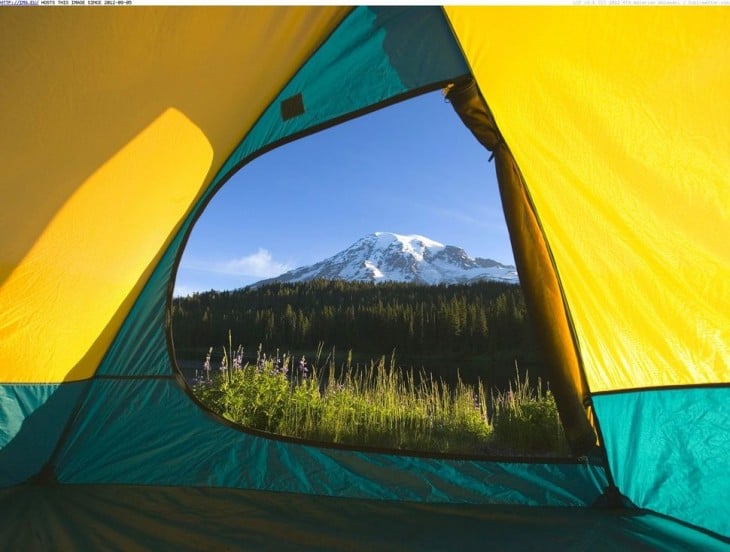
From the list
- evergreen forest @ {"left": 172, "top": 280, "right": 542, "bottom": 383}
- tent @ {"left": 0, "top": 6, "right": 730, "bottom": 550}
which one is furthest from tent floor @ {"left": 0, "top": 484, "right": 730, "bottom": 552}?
evergreen forest @ {"left": 172, "top": 280, "right": 542, "bottom": 383}

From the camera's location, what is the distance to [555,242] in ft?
6.54

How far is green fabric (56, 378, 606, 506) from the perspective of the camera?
6.40 ft

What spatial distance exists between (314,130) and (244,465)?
1.67 m

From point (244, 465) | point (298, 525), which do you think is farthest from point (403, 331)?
point (298, 525)

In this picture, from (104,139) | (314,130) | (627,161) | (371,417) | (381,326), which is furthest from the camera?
(381,326)

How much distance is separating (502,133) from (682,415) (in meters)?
1.36

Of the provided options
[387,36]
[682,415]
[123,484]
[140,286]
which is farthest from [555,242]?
[123,484]

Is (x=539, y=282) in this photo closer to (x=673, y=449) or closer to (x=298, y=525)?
(x=673, y=449)

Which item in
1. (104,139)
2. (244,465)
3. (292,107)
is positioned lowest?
(244,465)

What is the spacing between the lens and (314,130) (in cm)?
216

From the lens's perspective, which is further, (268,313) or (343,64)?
(268,313)

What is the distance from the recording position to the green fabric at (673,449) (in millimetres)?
1671

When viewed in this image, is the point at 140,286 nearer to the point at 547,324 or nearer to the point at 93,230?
the point at 93,230

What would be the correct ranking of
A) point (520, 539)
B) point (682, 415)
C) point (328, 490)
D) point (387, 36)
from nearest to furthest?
point (520, 539) < point (682, 415) < point (387, 36) < point (328, 490)
